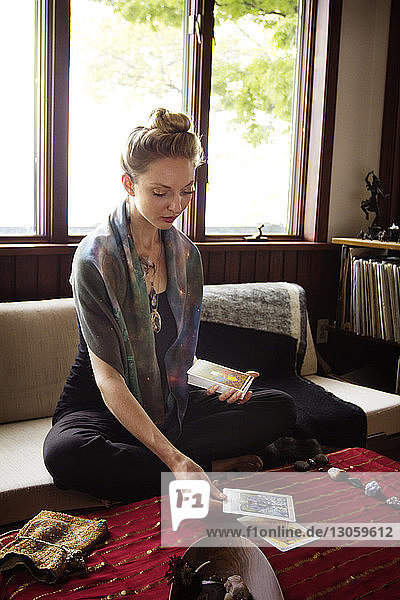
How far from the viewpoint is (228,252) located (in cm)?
324

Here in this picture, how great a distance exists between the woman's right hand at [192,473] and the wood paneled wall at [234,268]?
1.20 metres

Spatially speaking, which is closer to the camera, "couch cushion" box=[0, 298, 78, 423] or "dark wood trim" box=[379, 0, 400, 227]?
"couch cushion" box=[0, 298, 78, 423]

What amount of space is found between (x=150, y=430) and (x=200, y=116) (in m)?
1.78

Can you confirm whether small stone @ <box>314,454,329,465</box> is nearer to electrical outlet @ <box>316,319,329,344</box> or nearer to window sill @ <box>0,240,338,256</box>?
window sill @ <box>0,240,338,256</box>

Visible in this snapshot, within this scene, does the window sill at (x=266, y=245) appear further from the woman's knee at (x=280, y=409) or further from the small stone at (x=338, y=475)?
the small stone at (x=338, y=475)

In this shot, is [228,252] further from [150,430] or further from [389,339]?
[150,430]

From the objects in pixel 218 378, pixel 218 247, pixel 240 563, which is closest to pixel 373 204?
pixel 218 247

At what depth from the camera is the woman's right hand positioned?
1652mm

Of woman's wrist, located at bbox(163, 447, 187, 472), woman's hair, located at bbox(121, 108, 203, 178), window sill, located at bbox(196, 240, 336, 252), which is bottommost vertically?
woman's wrist, located at bbox(163, 447, 187, 472)

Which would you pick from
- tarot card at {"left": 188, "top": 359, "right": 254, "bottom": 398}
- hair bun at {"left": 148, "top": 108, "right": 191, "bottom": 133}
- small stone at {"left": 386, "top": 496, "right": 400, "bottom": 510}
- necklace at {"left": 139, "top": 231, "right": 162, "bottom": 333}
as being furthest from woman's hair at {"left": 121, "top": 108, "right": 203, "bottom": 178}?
small stone at {"left": 386, "top": 496, "right": 400, "bottom": 510}

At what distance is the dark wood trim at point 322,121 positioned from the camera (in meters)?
3.39

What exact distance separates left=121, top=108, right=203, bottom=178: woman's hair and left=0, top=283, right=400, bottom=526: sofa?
2.39ft

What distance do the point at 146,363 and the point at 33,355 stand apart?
521 millimetres

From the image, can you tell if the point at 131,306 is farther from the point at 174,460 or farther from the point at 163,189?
the point at 174,460
